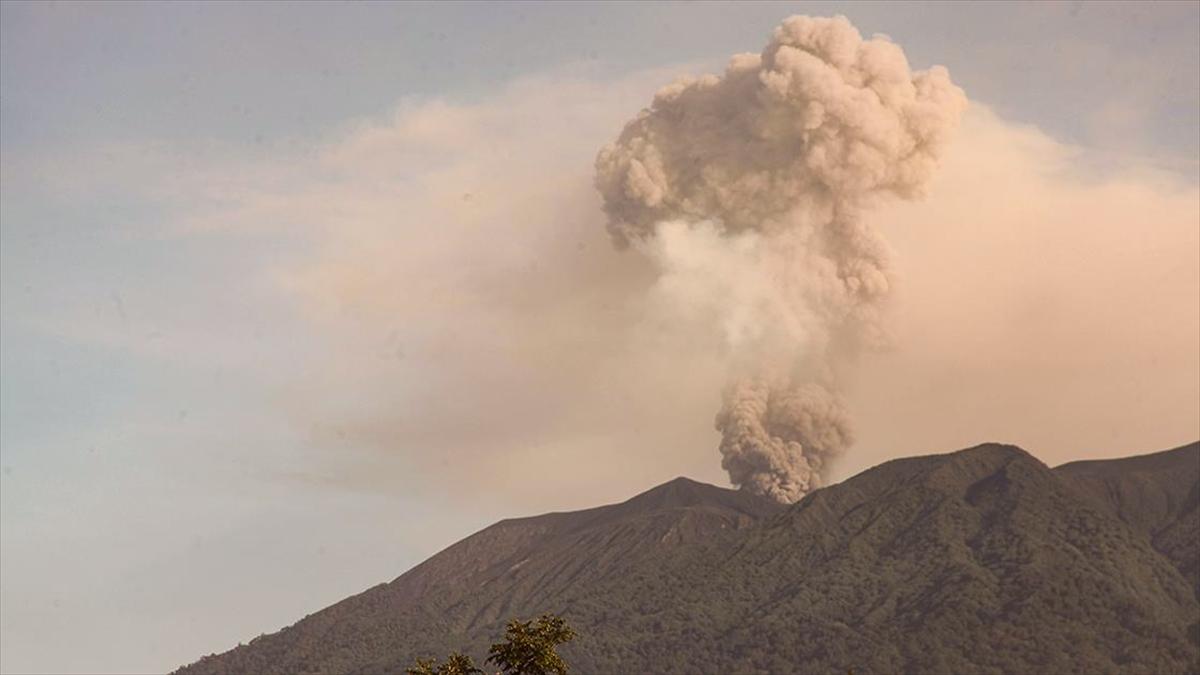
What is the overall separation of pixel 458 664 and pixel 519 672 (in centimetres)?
345

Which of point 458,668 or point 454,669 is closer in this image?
point 454,669

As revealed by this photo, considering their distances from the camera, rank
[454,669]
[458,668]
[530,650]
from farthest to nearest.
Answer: [458,668] → [454,669] → [530,650]

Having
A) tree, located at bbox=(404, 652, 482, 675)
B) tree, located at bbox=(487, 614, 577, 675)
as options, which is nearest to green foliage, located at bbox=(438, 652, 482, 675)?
tree, located at bbox=(404, 652, 482, 675)

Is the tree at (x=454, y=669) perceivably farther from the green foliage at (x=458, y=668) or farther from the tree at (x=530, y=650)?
the tree at (x=530, y=650)

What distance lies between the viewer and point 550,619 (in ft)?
181

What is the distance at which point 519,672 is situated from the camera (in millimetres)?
53688

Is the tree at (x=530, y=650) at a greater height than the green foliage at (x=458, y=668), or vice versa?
the green foliage at (x=458, y=668)

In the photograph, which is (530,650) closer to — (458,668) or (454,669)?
(454,669)

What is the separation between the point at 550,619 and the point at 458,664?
134 inches

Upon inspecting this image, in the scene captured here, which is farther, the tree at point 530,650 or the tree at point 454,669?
the tree at point 454,669

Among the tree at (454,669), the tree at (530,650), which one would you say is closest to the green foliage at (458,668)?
the tree at (454,669)

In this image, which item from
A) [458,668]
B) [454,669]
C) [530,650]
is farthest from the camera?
[458,668]

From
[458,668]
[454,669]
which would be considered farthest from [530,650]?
[458,668]

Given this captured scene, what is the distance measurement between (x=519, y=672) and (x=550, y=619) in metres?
2.20
